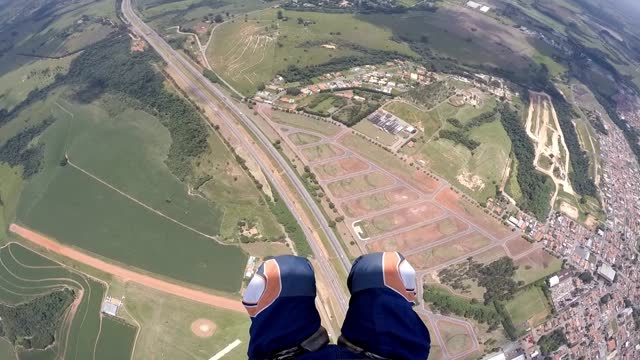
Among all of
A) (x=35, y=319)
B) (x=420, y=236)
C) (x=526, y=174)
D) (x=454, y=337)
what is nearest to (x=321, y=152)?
(x=420, y=236)

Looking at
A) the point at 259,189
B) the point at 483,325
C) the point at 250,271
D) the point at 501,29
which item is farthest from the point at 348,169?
the point at 501,29

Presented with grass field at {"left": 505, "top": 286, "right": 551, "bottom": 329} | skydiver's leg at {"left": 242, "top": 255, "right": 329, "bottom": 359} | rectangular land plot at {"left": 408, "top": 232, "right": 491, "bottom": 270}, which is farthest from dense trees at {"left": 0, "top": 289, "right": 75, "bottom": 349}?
grass field at {"left": 505, "top": 286, "right": 551, "bottom": 329}

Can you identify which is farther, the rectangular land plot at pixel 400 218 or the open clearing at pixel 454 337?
the rectangular land plot at pixel 400 218

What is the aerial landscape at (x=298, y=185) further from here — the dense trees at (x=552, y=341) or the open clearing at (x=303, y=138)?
the open clearing at (x=303, y=138)

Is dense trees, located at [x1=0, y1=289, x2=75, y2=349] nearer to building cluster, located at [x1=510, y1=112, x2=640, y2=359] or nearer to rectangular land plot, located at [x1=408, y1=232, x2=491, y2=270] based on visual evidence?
rectangular land plot, located at [x1=408, y1=232, x2=491, y2=270]

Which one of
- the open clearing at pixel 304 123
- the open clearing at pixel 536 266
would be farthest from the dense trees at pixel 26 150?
the open clearing at pixel 536 266

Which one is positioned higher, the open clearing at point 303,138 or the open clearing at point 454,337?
the open clearing at point 303,138

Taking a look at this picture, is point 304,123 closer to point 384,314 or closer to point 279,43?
point 279,43
